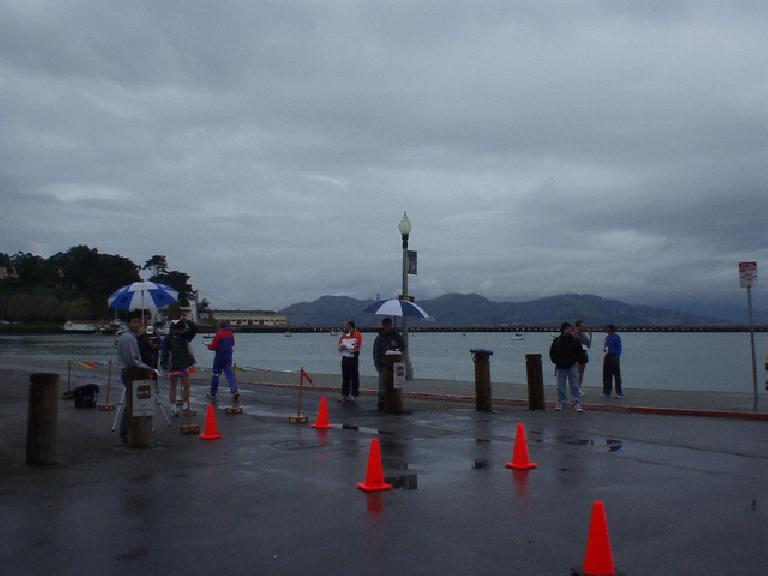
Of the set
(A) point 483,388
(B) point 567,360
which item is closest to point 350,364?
(A) point 483,388

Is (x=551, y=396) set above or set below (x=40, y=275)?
below

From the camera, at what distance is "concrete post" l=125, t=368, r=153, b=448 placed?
11.7 metres

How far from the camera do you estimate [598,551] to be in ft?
19.1

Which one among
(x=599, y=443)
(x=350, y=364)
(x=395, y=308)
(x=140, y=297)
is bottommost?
(x=599, y=443)

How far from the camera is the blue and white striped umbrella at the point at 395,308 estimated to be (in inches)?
783

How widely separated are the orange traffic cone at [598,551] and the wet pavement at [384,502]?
10.1 inches

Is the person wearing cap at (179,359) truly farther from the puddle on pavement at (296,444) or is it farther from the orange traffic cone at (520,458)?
the orange traffic cone at (520,458)

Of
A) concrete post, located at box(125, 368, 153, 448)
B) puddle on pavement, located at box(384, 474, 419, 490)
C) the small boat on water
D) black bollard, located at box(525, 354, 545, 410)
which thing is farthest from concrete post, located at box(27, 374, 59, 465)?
the small boat on water

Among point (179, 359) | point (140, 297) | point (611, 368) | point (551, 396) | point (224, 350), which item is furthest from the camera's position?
point (551, 396)

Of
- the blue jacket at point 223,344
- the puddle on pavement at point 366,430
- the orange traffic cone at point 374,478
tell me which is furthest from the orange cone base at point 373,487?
the blue jacket at point 223,344

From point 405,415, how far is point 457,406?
2.49m

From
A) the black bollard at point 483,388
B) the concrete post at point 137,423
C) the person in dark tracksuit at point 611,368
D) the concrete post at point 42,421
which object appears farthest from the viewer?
the person in dark tracksuit at point 611,368

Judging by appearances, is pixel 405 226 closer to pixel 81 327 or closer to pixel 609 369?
pixel 609 369

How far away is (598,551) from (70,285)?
8143 inches
